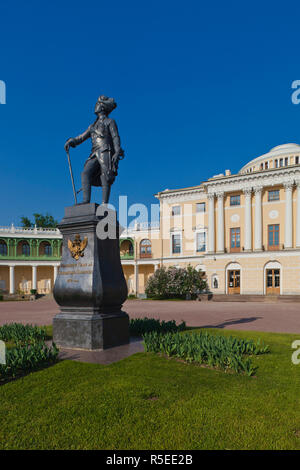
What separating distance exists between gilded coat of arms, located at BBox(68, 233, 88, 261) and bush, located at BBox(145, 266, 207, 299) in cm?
2927

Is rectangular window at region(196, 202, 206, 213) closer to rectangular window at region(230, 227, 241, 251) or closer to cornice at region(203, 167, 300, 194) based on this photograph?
cornice at region(203, 167, 300, 194)

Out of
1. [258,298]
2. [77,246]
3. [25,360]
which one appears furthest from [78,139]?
[258,298]

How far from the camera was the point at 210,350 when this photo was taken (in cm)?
608

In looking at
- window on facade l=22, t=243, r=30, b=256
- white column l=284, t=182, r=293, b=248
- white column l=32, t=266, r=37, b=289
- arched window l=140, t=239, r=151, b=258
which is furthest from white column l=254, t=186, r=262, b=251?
window on facade l=22, t=243, r=30, b=256

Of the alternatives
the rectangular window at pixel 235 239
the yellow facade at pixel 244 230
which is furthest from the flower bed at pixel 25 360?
the rectangular window at pixel 235 239

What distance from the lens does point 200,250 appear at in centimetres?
4316

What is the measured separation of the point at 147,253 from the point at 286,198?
18.6m

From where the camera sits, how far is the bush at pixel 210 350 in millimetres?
5723

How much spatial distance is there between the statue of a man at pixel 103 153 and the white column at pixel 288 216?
3256 cm

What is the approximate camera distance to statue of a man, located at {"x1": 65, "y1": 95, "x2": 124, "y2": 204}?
8164 mm

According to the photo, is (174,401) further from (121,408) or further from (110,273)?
(110,273)

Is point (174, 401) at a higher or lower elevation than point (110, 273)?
lower
